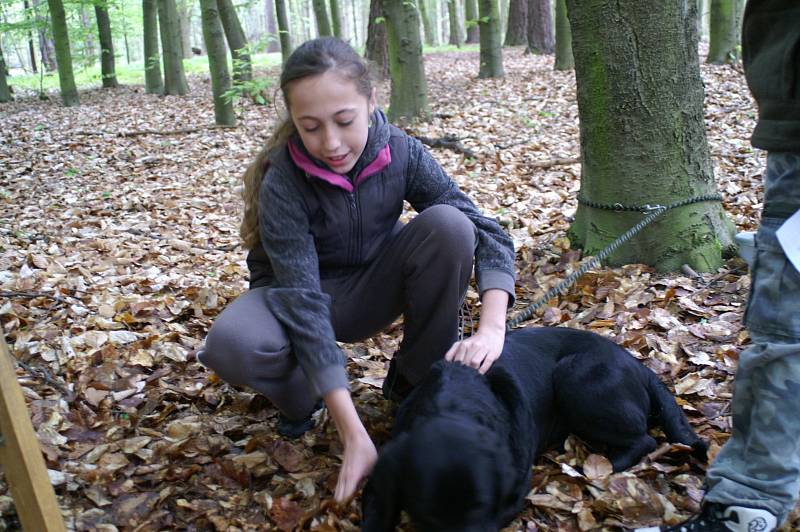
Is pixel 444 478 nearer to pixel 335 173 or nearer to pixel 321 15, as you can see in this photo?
pixel 335 173

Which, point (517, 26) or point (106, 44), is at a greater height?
point (106, 44)

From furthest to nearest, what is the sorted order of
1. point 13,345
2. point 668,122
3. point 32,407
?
point 668,122 < point 13,345 < point 32,407

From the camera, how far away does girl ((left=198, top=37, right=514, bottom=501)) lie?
2527mm

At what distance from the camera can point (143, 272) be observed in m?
5.14

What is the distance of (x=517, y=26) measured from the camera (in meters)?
21.1

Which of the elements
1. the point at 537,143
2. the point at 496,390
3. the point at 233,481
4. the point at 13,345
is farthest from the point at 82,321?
the point at 537,143

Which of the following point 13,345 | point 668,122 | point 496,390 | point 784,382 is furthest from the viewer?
point 668,122

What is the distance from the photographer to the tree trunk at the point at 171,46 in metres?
14.6

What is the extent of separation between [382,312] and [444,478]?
133cm

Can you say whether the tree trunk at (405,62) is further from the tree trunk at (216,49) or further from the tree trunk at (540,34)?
the tree trunk at (540,34)

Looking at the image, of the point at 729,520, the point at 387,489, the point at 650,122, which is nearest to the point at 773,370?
the point at 729,520

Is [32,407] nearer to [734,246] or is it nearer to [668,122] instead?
[668,122]

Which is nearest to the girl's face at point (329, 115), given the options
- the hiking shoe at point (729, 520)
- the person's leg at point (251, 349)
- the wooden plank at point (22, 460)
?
the person's leg at point (251, 349)

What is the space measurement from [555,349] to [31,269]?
165 inches
